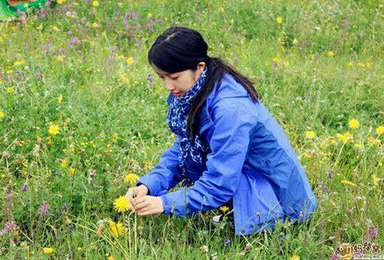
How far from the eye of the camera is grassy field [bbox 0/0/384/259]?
9.23 feet

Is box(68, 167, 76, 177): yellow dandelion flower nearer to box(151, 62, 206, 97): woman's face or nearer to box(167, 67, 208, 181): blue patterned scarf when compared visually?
box(167, 67, 208, 181): blue patterned scarf

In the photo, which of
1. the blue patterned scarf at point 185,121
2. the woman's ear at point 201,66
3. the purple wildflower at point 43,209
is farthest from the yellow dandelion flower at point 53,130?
the woman's ear at point 201,66

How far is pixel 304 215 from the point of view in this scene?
2.88 m

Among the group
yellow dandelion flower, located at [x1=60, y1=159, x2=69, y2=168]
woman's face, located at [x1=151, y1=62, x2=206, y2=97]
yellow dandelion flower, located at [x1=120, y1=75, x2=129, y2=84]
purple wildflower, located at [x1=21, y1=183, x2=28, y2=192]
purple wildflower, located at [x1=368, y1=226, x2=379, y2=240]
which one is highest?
woman's face, located at [x1=151, y1=62, x2=206, y2=97]

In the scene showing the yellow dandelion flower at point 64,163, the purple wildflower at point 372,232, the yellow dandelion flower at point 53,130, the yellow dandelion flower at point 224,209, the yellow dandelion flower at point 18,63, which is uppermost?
the yellow dandelion flower at point 18,63

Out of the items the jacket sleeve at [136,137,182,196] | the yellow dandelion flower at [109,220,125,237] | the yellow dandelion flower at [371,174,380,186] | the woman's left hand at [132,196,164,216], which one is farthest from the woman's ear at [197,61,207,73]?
the yellow dandelion flower at [371,174,380,186]

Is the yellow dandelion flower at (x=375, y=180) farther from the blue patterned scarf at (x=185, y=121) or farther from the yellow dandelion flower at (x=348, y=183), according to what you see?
the blue patterned scarf at (x=185, y=121)

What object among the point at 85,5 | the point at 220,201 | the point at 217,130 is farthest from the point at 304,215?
the point at 85,5

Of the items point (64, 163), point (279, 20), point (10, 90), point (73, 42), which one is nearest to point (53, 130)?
point (64, 163)

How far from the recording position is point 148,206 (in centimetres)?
271

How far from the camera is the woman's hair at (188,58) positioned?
2635 mm

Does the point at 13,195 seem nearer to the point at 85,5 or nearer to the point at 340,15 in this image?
the point at 85,5

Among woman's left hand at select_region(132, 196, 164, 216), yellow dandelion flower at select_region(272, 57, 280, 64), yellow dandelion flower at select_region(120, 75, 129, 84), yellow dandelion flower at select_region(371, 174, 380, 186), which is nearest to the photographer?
woman's left hand at select_region(132, 196, 164, 216)

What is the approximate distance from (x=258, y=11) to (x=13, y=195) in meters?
4.10
